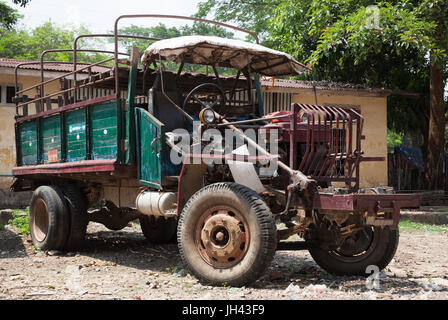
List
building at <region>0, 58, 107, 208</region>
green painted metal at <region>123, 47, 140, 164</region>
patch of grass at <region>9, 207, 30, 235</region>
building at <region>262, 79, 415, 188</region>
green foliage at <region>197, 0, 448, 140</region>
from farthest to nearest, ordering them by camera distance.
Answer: building at <region>262, 79, 415, 188</region> → building at <region>0, 58, 107, 208</region> → green foliage at <region>197, 0, 448, 140</region> → patch of grass at <region>9, 207, 30, 235</region> → green painted metal at <region>123, 47, 140, 164</region>

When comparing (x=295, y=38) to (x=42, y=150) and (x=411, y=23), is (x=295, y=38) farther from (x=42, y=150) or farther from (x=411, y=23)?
(x=42, y=150)

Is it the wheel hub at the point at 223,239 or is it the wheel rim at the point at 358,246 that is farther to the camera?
the wheel rim at the point at 358,246

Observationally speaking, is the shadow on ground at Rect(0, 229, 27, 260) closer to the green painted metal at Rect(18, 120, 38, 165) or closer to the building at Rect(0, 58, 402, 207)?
the green painted metal at Rect(18, 120, 38, 165)

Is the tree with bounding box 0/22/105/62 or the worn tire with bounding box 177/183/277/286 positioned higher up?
the tree with bounding box 0/22/105/62

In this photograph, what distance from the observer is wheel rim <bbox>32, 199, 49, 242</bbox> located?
325 inches

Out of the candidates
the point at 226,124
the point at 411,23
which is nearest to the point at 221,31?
the point at 411,23

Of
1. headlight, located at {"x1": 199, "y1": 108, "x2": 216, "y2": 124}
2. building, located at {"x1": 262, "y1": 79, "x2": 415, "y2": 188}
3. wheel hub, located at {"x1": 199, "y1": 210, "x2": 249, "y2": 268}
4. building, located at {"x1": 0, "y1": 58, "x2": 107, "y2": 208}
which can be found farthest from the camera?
building, located at {"x1": 262, "y1": 79, "x2": 415, "y2": 188}

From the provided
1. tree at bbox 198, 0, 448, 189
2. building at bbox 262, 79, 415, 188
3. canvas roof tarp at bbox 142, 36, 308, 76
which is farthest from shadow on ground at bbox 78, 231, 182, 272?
tree at bbox 198, 0, 448, 189

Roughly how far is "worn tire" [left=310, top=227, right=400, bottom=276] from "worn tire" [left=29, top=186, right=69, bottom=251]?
367 centimetres

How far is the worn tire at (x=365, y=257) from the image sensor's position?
19.0 ft

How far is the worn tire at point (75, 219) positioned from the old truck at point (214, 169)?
0.02 m

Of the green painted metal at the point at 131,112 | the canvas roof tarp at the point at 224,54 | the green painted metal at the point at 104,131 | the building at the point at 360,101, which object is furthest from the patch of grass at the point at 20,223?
the building at the point at 360,101

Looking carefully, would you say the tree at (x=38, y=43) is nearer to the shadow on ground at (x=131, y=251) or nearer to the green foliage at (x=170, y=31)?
the green foliage at (x=170, y=31)

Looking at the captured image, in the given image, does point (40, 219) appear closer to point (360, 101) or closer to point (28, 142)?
point (28, 142)
